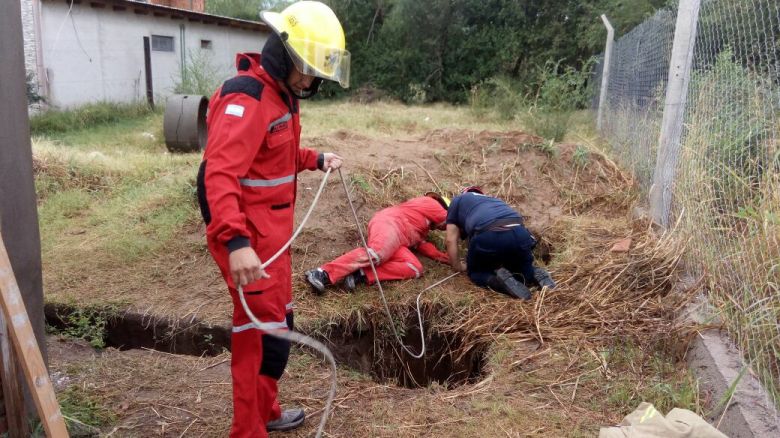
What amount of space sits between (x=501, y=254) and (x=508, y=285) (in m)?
0.25

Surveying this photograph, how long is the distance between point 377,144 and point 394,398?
14.9 ft

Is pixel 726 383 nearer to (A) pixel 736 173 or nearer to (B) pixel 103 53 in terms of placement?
(A) pixel 736 173

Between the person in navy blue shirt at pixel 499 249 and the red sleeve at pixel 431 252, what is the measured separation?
0.43m

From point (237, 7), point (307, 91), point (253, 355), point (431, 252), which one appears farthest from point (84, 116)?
point (237, 7)

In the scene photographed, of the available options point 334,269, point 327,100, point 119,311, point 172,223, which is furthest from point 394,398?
point 327,100

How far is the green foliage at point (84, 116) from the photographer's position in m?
11.8

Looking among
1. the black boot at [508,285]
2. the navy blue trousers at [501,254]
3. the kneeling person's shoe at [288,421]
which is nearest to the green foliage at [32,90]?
the navy blue trousers at [501,254]

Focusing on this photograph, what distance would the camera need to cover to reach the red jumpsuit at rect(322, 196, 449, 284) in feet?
15.4

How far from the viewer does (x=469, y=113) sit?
13.8m

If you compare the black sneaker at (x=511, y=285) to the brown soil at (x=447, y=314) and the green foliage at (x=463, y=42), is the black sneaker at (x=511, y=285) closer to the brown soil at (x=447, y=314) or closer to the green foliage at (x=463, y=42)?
the brown soil at (x=447, y=314)

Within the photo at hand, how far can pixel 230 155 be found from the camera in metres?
2.32

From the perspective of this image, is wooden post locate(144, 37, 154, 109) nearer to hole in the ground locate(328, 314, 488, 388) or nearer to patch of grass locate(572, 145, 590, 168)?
patch of grass locate(572, 145, 590, 168)

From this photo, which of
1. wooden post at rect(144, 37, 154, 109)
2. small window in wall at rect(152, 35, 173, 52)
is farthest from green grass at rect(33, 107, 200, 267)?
small window in wall at rect(152, 35, 173, 52)

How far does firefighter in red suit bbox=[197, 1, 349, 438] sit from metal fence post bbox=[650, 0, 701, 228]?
303 centimetres
